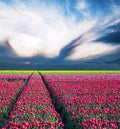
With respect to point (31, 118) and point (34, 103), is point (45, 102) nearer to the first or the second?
point (34, 103)

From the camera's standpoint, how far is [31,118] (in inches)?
377

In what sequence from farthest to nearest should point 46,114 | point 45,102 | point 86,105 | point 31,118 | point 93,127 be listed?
point 45,102 < point 86,105 < point 46,114 < point 31,118 < point 93,127

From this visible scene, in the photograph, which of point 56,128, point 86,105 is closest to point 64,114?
point 86,105

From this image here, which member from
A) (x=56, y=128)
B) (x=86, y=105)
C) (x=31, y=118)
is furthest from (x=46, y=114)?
(x=86, y=105)

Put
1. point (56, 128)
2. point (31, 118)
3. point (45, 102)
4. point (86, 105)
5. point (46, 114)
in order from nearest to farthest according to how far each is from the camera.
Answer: point (56, 128) → point (31, 118) → point (46, 114) → point (86, 105) → point (45, 102)

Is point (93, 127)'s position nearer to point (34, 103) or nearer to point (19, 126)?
point (19, 126)

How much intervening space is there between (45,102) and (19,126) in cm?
519

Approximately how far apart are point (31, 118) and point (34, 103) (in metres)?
3.36

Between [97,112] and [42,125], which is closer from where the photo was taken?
[42,125]

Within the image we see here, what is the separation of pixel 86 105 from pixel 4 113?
3556 millimetres

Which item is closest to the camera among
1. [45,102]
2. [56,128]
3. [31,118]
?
[56,128]

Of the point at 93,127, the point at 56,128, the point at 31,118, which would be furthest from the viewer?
the point at 31,118

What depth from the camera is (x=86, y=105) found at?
1244cm

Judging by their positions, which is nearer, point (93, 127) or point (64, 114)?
point (93, 127)
